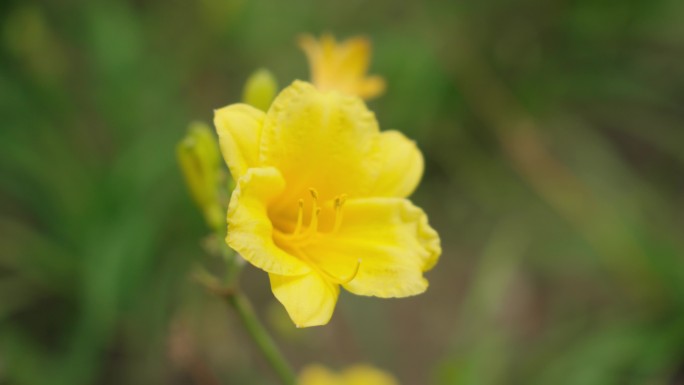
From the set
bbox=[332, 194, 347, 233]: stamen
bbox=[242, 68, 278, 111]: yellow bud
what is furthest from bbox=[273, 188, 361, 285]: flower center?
bbox=[242, 68, 278, 111]: yellow bud

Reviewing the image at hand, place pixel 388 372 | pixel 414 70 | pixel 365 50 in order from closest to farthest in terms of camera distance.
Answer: pixel 365 50 < pixel 388 372 < pixel 414 70

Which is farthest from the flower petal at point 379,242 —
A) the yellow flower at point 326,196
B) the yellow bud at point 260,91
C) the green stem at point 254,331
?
the yellow bud at point 260,91

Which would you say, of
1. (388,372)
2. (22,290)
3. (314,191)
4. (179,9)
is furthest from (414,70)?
(314,191)

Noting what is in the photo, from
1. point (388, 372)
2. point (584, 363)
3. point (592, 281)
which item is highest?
point (592, 281)

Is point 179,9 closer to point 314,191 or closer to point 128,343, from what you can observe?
point 128,343

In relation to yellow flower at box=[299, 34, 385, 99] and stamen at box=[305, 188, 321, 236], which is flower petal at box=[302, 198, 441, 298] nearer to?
stamen at box=[305, 188, 321, 236]

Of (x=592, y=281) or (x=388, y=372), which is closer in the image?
(x=388, y=372)
